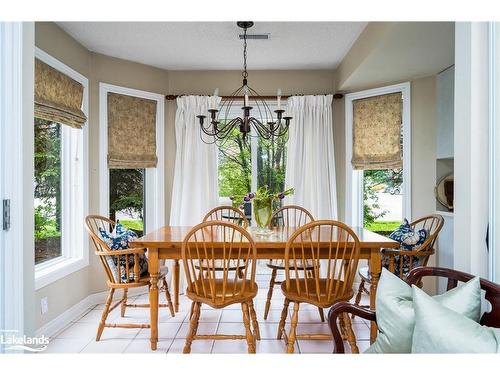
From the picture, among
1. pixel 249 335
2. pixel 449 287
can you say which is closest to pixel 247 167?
pixel 249 335

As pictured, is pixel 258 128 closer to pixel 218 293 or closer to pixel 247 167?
pixel 247 167

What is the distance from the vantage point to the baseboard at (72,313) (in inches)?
105

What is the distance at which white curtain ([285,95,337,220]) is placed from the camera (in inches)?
153

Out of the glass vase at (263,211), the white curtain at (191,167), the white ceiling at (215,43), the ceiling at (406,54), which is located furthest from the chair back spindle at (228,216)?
the ceiling at (406,54)

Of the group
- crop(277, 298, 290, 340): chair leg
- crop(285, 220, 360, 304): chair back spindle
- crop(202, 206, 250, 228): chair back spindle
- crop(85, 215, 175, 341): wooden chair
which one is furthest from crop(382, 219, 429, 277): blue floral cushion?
crop(85, 215, 175, 341): wooden chair

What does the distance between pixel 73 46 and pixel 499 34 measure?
3311 mm

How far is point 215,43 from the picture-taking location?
3293mm

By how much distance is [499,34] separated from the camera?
137cm

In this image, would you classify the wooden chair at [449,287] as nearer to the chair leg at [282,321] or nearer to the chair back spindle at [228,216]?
the chair leg at [282,321]

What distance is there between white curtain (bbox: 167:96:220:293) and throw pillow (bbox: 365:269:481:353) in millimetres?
2821

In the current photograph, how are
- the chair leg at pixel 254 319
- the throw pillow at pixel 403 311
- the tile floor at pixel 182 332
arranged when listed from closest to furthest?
the throw pillow at pixel 403 311
the chair leg at pixel 254 319
the tile floor at pixel 182 332

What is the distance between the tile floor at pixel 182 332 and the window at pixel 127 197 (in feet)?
3.11
